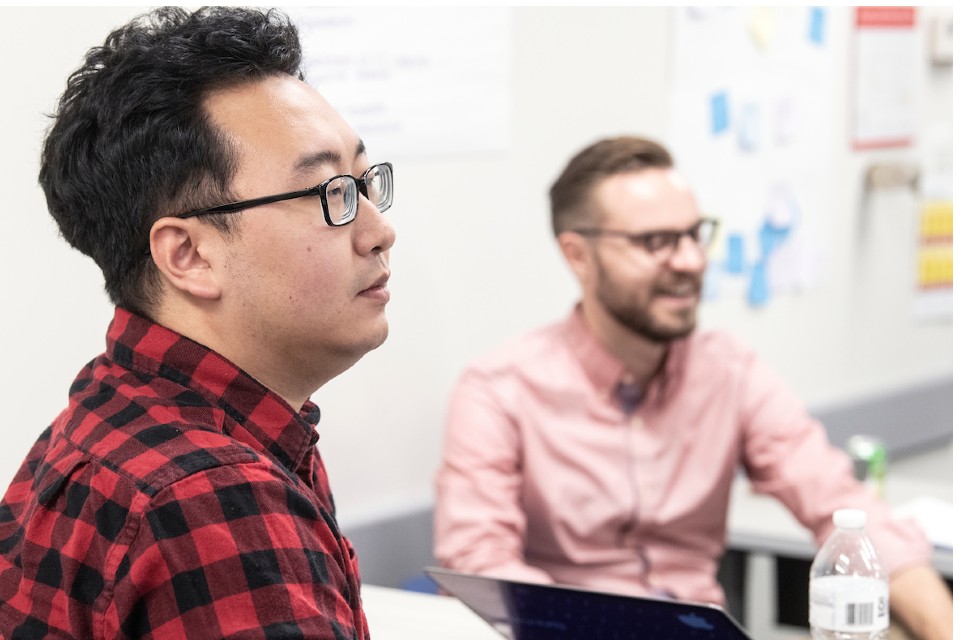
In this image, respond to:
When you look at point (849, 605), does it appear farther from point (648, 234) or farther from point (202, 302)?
point (648, 234)

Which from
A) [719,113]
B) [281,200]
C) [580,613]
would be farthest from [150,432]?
[719,113]

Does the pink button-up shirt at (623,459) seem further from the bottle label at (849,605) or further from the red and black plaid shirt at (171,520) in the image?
the red and black plaid shirt at (171,520)

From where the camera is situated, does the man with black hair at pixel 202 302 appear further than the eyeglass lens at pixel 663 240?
No

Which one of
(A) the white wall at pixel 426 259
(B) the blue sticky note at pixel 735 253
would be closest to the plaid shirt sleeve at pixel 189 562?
(A) the white wall at pixel 426 259

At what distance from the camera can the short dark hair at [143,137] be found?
124 cm

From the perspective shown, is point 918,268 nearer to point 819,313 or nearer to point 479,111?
point 819,313

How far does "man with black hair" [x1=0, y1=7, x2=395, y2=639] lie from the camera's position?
3.62 ft

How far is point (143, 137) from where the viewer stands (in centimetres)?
123

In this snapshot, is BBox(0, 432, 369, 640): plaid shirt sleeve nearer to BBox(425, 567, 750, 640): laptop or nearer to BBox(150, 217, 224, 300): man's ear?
BBox(150, 217, 224, 300): man's ear

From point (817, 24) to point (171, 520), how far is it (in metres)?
2.68

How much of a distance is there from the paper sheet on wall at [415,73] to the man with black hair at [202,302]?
2.83ft

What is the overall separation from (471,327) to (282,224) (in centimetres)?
132

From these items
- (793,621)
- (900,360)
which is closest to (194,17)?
(793,621)

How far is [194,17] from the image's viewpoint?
1325 millimetres
